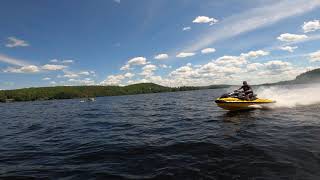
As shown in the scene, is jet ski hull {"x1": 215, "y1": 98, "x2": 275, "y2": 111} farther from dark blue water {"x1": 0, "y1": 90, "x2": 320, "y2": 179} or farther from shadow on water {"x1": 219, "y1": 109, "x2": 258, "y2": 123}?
dark blue water {"x1": 0, "y1": 90, "x2": 320, "y2": 179}

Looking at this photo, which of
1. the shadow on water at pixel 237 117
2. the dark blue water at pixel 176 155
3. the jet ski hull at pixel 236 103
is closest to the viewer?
the dark blue water at pixel 176 155

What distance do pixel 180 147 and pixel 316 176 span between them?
5.18 m

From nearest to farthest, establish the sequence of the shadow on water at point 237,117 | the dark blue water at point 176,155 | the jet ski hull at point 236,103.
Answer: the dark blue water at point 176,155 → the shadow on water at point 237,117 → the jet ski hull at point 236,103

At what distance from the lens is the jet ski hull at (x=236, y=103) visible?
21.7 meters

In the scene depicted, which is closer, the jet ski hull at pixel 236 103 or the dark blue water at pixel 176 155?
the dark blue water at pixel 176 155

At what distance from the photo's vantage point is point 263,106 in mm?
25078

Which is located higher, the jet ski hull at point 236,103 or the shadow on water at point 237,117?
the jet ski hull at point 236,103

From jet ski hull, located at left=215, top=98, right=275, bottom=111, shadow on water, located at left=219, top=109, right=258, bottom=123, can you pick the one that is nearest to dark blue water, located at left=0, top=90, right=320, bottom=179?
shadow on water, located at left=219, top=109, right=258, bottom=123

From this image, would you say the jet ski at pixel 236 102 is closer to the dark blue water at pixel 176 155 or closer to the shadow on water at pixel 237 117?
the shadow on water at pixel 237 117

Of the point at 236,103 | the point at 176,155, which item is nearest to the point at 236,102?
the point at 236,103

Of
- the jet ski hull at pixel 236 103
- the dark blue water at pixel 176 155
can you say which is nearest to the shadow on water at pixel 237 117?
the jet ski hull at pixel 236 103

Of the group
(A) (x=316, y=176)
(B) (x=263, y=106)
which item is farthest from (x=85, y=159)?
(B) (x=263, y=106)

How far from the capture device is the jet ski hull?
21719 millimetres

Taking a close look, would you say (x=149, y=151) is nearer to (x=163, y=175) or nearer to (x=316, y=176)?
(x=163, y=175)
